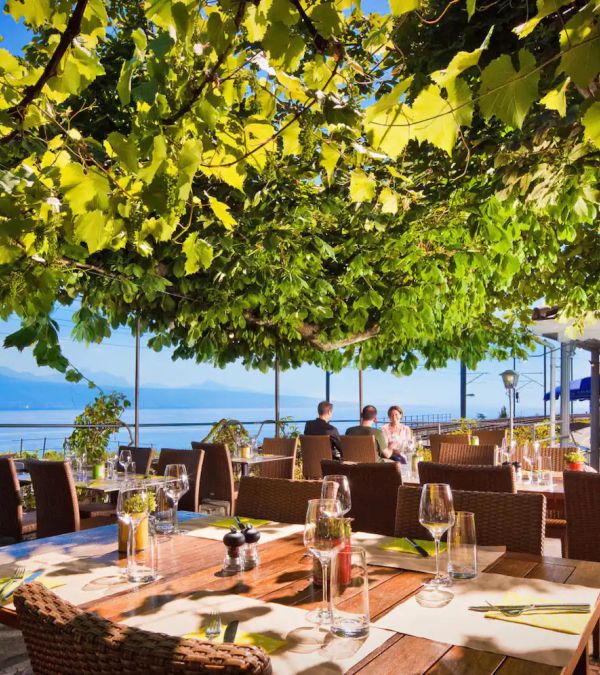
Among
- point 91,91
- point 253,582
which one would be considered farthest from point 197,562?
point 91,91

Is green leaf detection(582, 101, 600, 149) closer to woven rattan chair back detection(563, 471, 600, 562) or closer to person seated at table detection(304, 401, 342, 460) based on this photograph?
woven rattan chair back detection(563, 471, 600, 562)

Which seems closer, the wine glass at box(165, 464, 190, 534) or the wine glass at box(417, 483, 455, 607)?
the wine glass at box(417, 483, 455, 607)

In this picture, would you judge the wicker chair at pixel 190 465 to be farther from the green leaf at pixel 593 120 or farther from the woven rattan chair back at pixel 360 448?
the green leaf at pixel 593 120

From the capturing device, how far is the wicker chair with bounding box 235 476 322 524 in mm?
2934

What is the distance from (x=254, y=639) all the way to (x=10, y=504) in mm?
3685

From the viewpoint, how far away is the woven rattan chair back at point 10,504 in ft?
14.9

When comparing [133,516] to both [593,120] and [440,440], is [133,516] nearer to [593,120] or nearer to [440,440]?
[593,120]

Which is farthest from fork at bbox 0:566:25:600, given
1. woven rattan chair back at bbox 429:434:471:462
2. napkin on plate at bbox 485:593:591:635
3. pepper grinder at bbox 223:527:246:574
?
woven rattan chair back at bbox 429:434:471:462

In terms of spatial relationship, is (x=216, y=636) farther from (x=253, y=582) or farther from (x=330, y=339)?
(x=330, y=339)

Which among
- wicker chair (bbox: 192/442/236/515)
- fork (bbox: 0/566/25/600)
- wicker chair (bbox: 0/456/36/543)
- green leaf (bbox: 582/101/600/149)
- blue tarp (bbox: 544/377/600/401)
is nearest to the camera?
green leaf (bbox: 582/101/600/149)

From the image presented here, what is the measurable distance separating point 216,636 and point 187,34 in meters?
1.26

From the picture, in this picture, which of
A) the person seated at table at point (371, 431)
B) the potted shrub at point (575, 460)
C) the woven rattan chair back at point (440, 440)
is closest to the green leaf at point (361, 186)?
the potted shrub at point (575, 460)

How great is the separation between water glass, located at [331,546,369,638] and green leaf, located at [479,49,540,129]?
0.89 metres

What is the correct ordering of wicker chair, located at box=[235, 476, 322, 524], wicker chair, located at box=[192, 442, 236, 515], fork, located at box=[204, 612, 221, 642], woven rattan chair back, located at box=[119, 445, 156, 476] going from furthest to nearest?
woven rattan chair back, located at box=[119, 445, 156, 476]
wicker chair, located at box=[192, 442, 236, 515]
wicker chair, located at box=[235, 476, 322, 524]
fork, located at box=[204, 612, 221, 642]
